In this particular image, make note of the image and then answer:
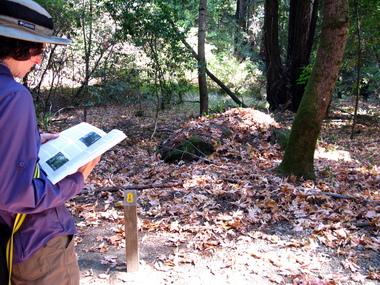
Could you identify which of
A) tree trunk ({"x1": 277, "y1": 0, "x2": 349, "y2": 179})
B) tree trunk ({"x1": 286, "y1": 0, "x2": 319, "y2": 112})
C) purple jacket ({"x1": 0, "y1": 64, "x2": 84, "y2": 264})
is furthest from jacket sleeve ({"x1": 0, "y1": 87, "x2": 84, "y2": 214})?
tree trunk ({"x1": 286, "y1": 0, "x2": 319, "y2": 112})

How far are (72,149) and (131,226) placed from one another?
2108 millimetres

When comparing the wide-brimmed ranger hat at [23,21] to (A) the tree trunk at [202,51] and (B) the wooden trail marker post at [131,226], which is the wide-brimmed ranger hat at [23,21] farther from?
(A) the tree trunk at [202,51]

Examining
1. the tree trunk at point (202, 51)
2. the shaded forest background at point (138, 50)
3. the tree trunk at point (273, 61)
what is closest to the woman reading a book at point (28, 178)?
the shaded forest background at point (138, 50)

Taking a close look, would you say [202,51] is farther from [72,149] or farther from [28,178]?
[28,178]

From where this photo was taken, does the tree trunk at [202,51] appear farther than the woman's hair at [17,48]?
Yes

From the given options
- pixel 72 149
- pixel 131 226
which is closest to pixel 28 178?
pixel 72 149

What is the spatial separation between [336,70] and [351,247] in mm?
3019

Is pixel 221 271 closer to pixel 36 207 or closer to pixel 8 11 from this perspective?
pixel 36 207

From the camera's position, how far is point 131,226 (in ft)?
12.2

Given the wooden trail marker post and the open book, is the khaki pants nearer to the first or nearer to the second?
the open book

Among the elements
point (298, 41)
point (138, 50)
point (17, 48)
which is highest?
point (298, 41)

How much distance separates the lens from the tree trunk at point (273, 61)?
15.4 m

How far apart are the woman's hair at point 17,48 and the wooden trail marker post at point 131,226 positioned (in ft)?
7.64

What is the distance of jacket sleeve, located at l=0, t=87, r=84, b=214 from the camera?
1.37 metres
